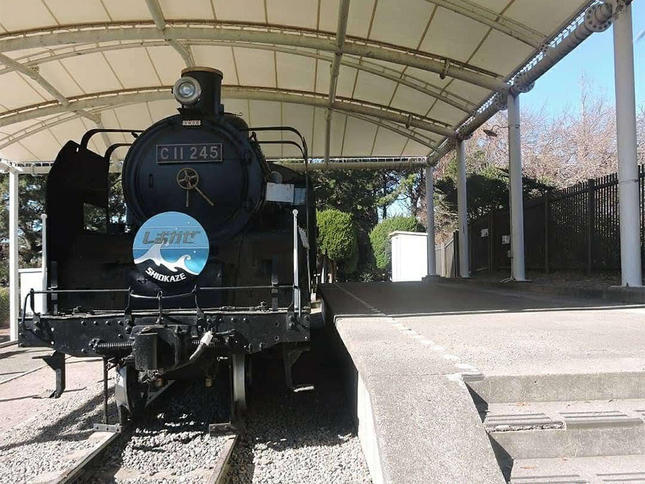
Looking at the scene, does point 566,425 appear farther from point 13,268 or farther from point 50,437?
point 13,268

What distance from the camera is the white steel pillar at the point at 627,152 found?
27.5ft

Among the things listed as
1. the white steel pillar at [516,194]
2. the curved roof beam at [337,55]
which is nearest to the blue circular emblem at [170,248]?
the curved roof beam at [337,55]

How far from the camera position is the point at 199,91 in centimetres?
577

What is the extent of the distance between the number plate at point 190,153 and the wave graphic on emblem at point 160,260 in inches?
40.1

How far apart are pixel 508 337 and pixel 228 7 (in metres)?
7.93

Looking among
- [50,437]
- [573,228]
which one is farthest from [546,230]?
[50,437]

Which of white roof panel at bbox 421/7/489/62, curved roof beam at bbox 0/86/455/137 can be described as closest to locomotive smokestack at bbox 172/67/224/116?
white roof panel at bbox 421/7/489/62

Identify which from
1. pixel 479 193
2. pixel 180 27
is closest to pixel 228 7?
pixel 180 27

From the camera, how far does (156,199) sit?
19.2 ft

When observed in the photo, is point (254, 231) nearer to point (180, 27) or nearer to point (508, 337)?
point (508, 337)

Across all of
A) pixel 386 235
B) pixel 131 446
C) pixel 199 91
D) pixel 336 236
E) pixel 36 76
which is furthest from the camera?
pixel 386 235

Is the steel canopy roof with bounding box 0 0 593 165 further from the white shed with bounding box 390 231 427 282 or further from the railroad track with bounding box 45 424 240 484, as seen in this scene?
the white shed with bounding box 390 231 427 282

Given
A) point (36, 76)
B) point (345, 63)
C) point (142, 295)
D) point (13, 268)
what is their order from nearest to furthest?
1. point (142, 295)
2. point (36, 76)
3. point (345, 63)
4. point (13, 268)

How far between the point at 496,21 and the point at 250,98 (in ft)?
20.1
